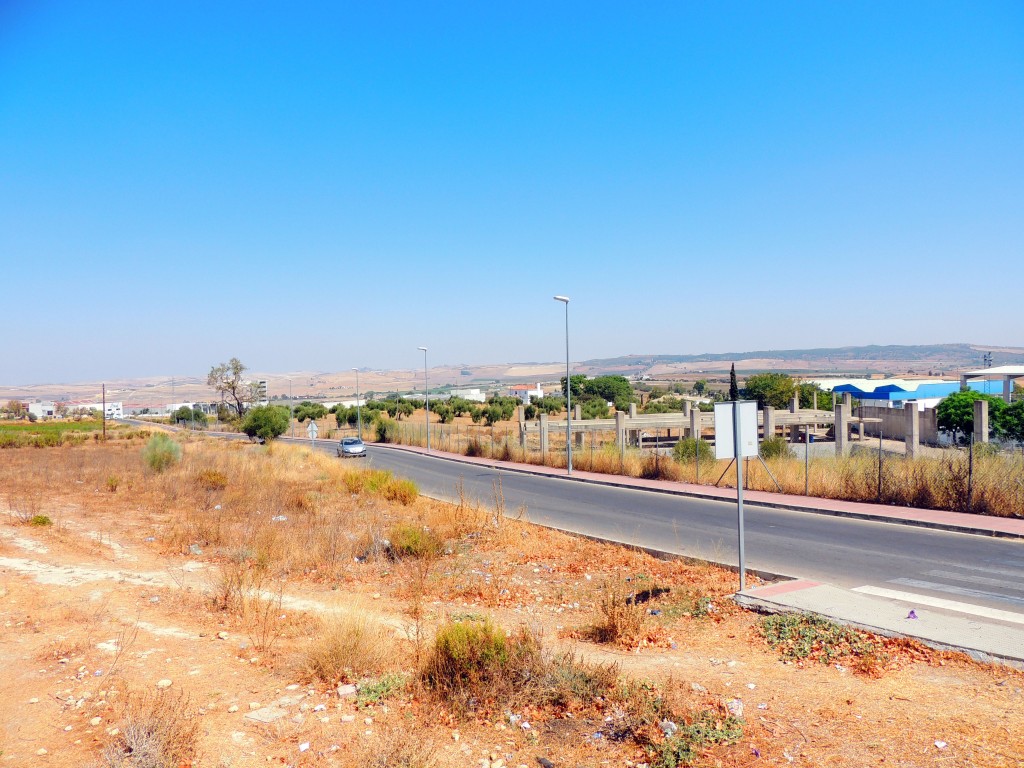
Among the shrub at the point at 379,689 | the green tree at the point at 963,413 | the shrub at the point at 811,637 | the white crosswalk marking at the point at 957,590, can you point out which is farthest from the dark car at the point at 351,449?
the shrub at the point at 379,689

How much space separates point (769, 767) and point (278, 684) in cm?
442

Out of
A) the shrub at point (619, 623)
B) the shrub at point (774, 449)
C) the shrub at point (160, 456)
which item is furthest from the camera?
the shrub at point (160, 456)

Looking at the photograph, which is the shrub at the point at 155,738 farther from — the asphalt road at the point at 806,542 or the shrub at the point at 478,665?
the asphalt road at the point at 806,542

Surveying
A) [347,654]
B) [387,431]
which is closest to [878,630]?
[347,654]

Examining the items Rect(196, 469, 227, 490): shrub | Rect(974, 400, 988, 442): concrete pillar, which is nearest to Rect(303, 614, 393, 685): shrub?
Rect(196, 469, 227, 490): shrub

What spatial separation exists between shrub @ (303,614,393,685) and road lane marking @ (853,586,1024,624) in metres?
6.92

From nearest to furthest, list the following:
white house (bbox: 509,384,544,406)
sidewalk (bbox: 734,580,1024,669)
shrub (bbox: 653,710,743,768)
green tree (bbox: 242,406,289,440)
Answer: shrub (bbox: 653,710,743,768) → sidewalk (bbox: 734,580,1024,669) → green tree (bbox: 242,406,289,440) → white house (bbox: 509,384,544,406)

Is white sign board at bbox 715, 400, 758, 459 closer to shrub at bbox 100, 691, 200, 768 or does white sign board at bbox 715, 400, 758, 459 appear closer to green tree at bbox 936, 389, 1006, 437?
shrub at bbox 100, 691, 200, 768

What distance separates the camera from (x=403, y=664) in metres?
7.13

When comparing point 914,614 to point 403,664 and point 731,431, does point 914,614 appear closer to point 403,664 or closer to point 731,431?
point 731,431

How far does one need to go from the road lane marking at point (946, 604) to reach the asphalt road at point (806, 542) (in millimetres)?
195

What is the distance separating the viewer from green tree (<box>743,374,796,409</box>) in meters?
65.8

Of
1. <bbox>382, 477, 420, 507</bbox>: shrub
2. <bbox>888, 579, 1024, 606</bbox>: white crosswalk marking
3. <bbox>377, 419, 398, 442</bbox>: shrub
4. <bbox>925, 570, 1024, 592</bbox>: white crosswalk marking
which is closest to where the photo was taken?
<bbox>888, 579, 1024, 606</bbox>: white crosswalk marking

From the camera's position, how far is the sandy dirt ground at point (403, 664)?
5391mm
